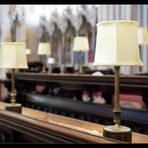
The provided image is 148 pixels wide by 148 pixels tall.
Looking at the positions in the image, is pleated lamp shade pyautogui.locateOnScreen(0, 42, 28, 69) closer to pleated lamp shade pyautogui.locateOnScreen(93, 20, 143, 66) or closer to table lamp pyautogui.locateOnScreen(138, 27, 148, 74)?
pleated lamp shade pyautogui.locateOnScreen(93, 20, 143, 66)

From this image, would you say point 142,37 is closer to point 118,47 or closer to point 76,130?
point 118,47

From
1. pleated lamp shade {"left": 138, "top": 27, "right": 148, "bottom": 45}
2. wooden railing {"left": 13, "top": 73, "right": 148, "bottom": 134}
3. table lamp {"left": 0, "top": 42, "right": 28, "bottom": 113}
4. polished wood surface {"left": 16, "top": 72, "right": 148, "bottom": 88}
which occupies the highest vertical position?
pleated lamp shade {"left": 138, "top": 27, "right": 148, "bottom": 45}

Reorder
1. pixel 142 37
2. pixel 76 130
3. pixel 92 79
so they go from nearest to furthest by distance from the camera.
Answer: pixel 76 130 < pixel 92 79 < pixel 142 37

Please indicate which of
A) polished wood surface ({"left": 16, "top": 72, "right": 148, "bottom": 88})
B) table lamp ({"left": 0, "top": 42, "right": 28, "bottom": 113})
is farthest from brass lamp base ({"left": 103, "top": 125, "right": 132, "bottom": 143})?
polished wood surface ({"left": 16, "top": 72, "right": 148, "bottom": 88})

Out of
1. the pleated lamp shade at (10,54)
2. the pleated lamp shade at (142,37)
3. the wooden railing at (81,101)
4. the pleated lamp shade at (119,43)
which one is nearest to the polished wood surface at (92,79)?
the wooden railing at (81,101)

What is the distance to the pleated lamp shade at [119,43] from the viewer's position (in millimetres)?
1611

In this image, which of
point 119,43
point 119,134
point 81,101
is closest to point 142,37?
point 81,101

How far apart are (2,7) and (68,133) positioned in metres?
11.8

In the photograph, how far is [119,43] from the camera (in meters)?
1.61

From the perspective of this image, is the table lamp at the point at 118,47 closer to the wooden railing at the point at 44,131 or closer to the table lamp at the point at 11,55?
the wooden railing at the point at 44,131

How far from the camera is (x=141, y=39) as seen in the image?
16.8 ft

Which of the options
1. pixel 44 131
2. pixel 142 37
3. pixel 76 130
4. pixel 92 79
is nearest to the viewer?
pixel 76 130

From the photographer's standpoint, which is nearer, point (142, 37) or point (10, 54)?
point (10, 54)

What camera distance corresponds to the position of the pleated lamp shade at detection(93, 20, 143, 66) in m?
1.61
